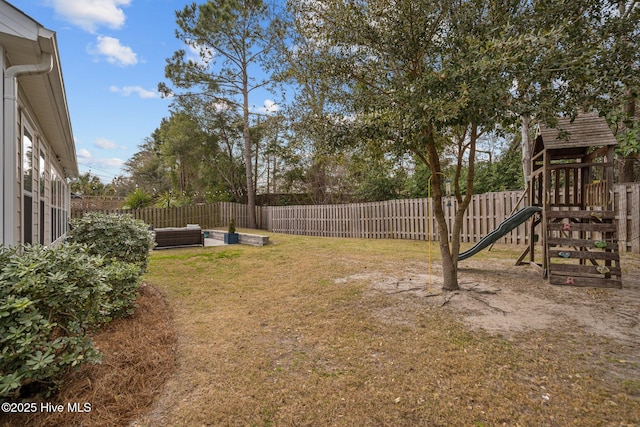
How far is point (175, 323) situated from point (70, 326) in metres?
1.60

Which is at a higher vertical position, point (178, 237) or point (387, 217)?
point (387, 217)

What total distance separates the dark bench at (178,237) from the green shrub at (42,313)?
8082mm

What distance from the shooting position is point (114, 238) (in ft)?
17.3

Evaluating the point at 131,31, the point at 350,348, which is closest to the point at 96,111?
the point at 131,31

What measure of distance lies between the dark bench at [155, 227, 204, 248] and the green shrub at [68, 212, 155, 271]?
15.0ft

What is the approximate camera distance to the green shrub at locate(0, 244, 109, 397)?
185 cm

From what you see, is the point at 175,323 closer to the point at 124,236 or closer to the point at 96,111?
the point at 124,236

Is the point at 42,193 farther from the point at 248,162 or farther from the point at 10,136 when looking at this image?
the point at 248,162

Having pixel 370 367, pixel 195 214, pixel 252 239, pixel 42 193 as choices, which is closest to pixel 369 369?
pixel 370 367

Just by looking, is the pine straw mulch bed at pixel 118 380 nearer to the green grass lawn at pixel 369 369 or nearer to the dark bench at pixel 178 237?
the green grass lawn at pixel 369 369

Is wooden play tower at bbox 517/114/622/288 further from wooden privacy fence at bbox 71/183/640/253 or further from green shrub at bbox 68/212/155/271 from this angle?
green shrub at bbox 68/212/155/271

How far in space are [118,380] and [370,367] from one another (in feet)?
6.49

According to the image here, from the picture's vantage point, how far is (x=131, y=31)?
8844mm

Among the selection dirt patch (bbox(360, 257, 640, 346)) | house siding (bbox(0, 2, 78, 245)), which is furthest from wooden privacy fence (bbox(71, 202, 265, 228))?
dirt patch (bbox(360, 257, 640, 346))
